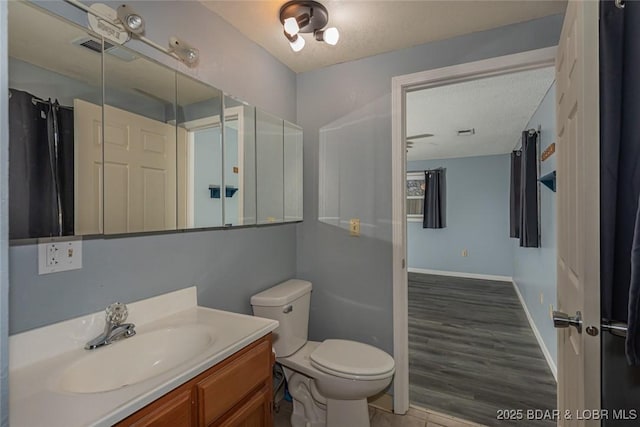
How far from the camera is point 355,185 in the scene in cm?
208

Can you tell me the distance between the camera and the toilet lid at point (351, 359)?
1558 mm

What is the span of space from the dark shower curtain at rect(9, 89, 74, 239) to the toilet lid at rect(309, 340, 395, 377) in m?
1.31

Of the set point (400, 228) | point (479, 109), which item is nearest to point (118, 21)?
point (400, 228)

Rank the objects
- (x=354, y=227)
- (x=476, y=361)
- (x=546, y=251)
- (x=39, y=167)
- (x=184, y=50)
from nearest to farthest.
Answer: (x=39, y=167) → (x=184, y=50) → (x=354, y=227) → (x=476, y=361) → (x=546, y=251)

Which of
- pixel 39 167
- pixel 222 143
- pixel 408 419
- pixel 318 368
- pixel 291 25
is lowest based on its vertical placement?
pixel 408 419

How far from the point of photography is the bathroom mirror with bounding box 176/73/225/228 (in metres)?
1.38

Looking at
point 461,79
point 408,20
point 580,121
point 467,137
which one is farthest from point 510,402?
point 467,137

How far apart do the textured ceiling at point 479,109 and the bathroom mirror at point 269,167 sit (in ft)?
4.10

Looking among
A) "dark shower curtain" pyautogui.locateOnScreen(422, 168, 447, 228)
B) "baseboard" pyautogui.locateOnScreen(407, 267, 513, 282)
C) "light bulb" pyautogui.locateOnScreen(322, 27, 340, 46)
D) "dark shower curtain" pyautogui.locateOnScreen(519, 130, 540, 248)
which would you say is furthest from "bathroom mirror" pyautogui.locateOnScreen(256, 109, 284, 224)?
"baseboard" pyautogui.locateOnScreen(407, 267, 513, 282)

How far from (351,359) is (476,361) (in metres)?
1.48

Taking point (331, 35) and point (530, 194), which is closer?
point (331, 35)

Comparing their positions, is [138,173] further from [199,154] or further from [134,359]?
[134,359]

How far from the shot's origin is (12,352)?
85cm

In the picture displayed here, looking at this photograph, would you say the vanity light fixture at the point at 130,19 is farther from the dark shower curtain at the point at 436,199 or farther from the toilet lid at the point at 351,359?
the dark shower curtain at the point at 436,199
